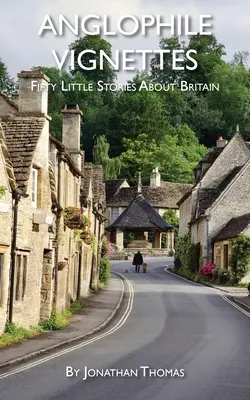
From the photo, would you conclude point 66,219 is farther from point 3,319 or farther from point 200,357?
point 200,357

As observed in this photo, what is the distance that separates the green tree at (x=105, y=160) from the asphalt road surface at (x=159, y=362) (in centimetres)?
8132

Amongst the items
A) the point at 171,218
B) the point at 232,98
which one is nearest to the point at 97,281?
the point at 171,218

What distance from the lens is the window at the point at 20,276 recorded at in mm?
23094

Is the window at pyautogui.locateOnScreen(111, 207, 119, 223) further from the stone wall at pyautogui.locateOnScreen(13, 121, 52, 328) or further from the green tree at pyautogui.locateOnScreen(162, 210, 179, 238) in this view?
the stone wall at pyautogui.locateOnScreen(13, 121, 52, 328)

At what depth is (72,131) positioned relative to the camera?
3753 centimetres

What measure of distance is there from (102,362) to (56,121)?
92636 millimetres

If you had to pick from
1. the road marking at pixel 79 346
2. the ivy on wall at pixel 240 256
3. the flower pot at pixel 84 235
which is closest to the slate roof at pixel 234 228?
the ivy on wall at pixel 240 256

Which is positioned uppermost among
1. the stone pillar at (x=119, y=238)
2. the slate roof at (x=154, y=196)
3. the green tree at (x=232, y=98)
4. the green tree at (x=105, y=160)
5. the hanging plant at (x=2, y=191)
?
the green tree at (x=232, y=98)

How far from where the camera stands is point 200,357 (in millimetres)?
18781

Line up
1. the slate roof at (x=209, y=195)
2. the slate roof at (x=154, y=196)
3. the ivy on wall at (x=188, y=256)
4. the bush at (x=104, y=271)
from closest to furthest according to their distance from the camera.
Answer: the bush at (x=104, y=271), the ivy on wall at (x=188, y=256), the slate roof at (x=209, y=195), the slate roof at (x=154, y=196)

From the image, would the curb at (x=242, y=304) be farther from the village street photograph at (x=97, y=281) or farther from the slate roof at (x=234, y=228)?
the slate roof at (x=234, y=228)

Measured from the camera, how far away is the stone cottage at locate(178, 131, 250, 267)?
5959 centimetres

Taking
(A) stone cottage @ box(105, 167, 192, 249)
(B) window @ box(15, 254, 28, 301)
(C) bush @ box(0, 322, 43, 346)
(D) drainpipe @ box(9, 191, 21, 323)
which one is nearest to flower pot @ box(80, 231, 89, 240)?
(B) window @ box(15, 254, 28, 301)

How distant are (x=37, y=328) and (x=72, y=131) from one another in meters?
14.7
